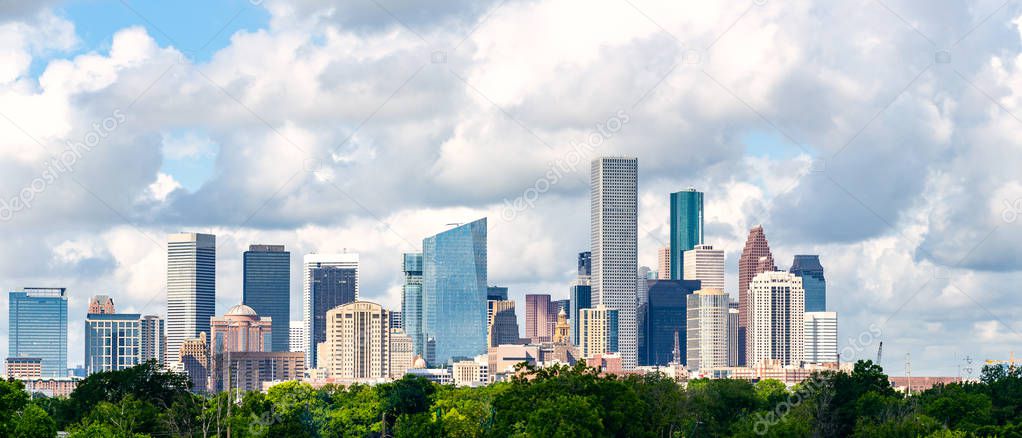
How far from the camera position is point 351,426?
152625mm

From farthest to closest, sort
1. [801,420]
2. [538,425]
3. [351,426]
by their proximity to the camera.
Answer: [351,426] < [801,420] < [538,425]

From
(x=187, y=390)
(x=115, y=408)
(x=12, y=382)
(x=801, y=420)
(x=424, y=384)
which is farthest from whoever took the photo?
(x=424, y=384)

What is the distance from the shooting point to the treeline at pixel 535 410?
10538 centimetres

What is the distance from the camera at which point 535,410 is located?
357 feet

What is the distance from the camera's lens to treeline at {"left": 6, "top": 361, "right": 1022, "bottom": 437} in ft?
346

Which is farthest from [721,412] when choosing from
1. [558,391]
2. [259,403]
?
[259,403]

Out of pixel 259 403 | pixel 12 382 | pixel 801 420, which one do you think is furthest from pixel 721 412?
pixel 12 382

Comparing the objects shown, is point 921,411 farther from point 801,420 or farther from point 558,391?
point 558,391

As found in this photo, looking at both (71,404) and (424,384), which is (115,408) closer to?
(71,404)

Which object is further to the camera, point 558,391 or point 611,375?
point 611,375

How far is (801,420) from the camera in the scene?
12012 centimetres

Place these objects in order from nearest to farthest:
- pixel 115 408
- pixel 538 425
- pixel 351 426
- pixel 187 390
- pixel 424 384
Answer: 1. pixel 538 425
2. pixel 115 408
3. pixel 187 390
4. pixel 351 426
5. pixel 424 384

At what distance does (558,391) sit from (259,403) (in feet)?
98.3

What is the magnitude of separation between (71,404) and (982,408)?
79536 mm
